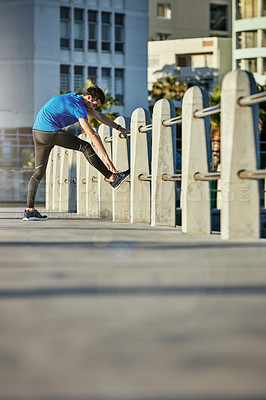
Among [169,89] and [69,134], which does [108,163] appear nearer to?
[69,134]

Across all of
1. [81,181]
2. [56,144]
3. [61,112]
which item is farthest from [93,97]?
[81,181]

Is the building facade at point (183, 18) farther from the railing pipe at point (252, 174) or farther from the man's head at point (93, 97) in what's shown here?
the railing pipe at point (252, 174)

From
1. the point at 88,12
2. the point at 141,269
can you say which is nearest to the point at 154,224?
the point at 141,269

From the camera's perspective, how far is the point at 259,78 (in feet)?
287

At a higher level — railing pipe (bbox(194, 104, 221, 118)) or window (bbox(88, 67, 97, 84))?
window (bbox(88, 67, 97, 84))

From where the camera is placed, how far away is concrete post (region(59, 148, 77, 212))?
1484 centimetres

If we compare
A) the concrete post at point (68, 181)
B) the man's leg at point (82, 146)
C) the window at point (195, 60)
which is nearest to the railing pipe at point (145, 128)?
the man's leg at point (82, 146)

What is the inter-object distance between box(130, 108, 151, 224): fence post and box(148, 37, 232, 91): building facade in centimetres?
8204

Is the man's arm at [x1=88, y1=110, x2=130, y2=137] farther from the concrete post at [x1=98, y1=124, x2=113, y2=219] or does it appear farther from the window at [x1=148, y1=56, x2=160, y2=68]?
the window at [x1=148, y1=56, x2=160, y2=68]

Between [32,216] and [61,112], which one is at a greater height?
[61,112]

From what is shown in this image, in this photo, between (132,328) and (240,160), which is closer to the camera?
(132,328)

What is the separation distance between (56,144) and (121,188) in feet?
4.13

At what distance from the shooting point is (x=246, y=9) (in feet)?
290

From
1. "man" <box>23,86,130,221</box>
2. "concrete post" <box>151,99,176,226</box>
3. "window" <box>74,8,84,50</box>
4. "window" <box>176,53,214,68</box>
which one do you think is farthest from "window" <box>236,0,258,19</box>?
"concrete post" <box>151,99,176,226</box>
